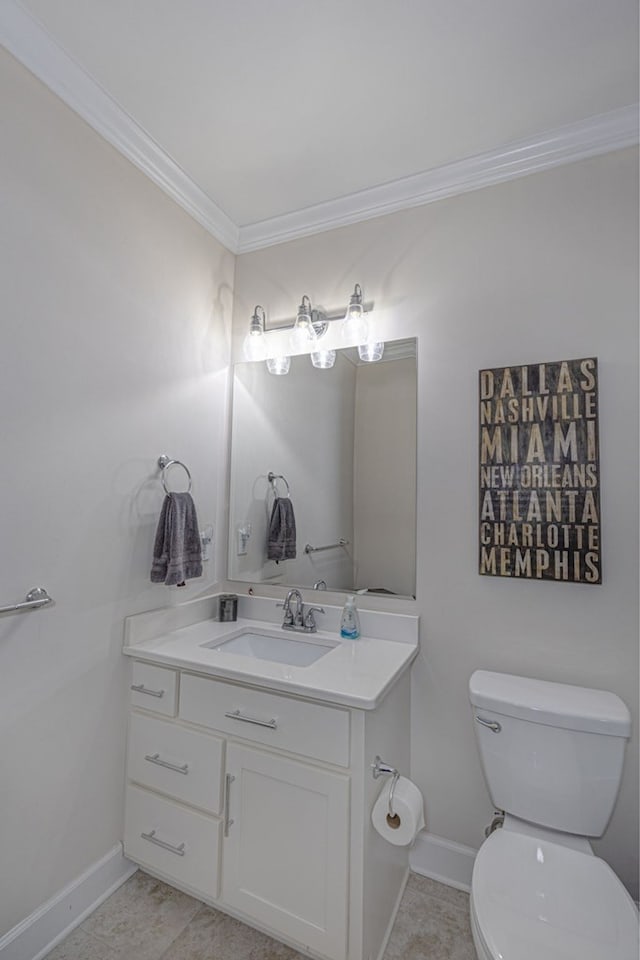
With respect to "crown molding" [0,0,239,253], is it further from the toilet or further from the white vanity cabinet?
the toilet

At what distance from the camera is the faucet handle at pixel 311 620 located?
6.14ft

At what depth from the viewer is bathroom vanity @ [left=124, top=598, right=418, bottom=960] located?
1.25m

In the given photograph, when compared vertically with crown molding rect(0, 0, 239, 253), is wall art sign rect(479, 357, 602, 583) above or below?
below

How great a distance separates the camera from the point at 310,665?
153cm

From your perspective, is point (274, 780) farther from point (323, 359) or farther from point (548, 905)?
point (323, 359)

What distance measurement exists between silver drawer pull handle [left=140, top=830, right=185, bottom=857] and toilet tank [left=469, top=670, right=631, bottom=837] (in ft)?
3.34

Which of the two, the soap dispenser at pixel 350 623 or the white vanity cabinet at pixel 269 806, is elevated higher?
the soap dispenser at pixel 350 623

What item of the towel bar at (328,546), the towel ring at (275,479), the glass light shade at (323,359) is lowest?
the towel bar at (328,546)

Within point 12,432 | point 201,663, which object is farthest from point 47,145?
point 201,663

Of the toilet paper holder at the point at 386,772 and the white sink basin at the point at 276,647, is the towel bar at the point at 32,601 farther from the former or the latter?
the toilet paper holder at the point at 386,772

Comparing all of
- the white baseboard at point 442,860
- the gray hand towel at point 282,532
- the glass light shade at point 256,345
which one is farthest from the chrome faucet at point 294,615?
the glass light shade at point 256,345

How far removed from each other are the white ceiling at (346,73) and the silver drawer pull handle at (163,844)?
2.47 metres

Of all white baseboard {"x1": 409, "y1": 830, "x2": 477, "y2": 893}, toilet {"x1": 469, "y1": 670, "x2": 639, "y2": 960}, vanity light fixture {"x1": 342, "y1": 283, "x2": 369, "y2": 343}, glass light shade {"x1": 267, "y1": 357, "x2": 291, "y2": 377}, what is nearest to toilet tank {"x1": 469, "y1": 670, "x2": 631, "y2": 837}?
toilet {"x1": 469, "y1": 670, "x2": 639, "y2": 960}

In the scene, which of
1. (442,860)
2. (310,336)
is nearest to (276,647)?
(442,860)
